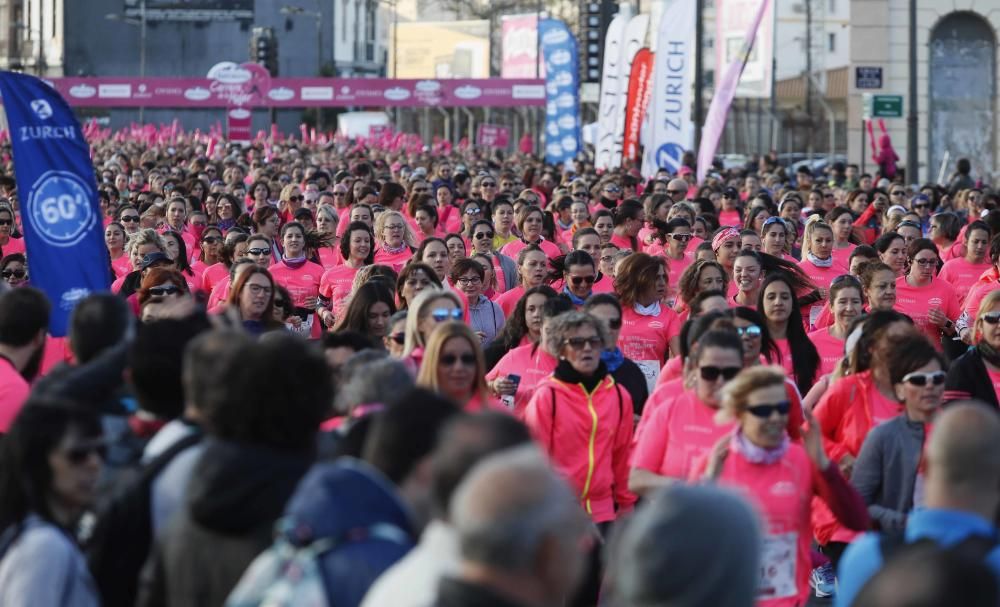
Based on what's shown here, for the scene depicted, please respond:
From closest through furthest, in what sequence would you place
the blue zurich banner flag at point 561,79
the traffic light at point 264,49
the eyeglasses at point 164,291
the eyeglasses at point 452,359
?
the eyeglasses at point 452,359 → the eyeglasses at point 164,291 → the blue zurich banner flag at point 561,79 → the traffic light at point 264,49

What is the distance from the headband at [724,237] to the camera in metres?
13.7

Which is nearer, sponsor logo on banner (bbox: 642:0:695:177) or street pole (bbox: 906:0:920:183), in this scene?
sponsor logo on banner (bbox: 642:0:695:177)

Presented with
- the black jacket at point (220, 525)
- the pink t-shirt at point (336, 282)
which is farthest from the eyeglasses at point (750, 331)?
the pink t-shirt at point (336, 282)

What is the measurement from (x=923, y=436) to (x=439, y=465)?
12.0ft

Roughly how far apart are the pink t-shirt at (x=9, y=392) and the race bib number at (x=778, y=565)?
2.58 meters

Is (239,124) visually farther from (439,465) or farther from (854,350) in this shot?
(439,465)

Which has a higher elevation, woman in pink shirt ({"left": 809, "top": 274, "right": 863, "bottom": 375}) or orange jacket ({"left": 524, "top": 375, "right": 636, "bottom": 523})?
woman in pink shirt ({"left": 809, "top": 274, "right": 863, "bottom": 375})

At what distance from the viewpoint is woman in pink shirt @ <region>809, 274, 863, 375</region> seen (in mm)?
10164

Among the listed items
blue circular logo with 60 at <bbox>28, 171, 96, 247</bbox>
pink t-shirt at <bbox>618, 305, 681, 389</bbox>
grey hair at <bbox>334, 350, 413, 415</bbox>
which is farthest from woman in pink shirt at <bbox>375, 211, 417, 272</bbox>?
grey hair at <bbox>334, 350, 413, 415</bbox>

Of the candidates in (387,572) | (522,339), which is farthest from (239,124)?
(387,572)

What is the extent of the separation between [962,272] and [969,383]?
556 centimetres

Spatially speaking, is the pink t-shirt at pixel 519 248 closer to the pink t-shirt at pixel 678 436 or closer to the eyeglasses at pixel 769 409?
the pink t-shirt at pixel 678 436

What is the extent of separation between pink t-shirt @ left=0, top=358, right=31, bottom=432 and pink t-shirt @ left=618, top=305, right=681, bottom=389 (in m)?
4.28

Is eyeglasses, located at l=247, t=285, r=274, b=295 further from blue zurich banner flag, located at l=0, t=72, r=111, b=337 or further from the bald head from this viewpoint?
the bald head
